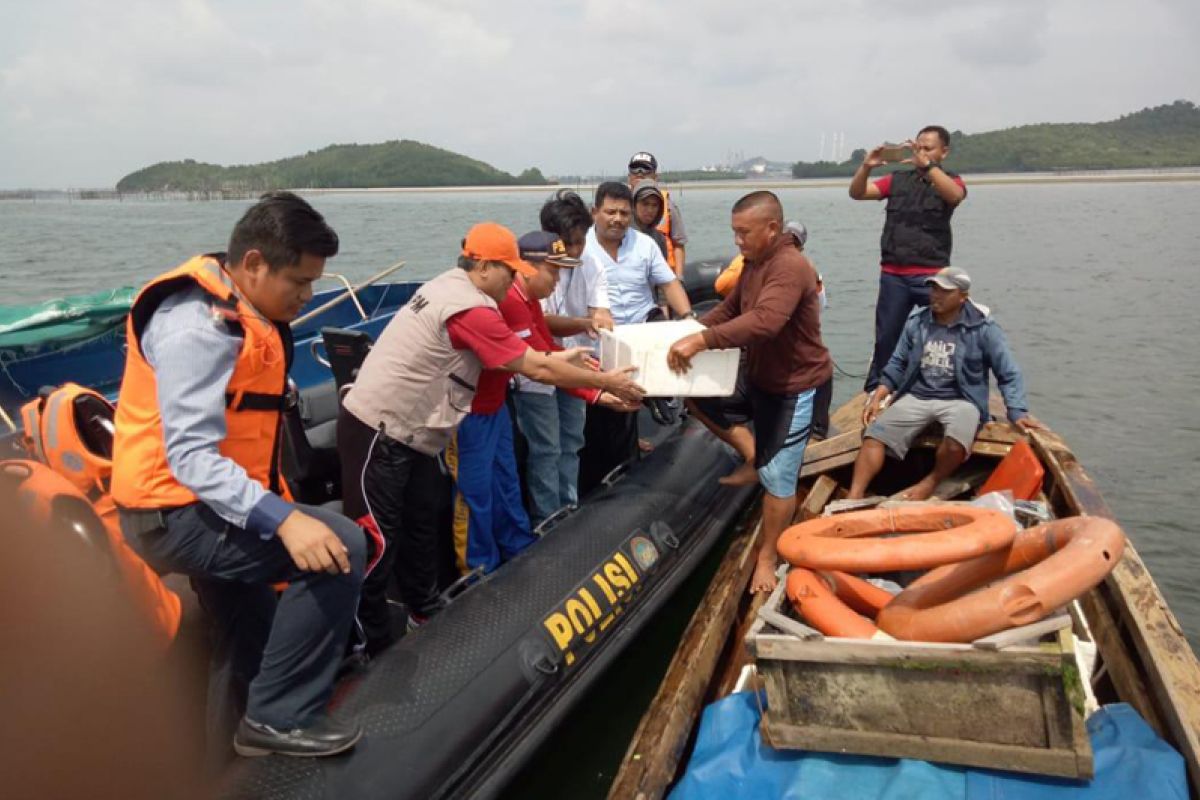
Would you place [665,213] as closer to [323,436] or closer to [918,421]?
[918,421]

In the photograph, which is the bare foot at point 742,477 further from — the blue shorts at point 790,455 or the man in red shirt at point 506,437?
the man in red shirt at point 506,437

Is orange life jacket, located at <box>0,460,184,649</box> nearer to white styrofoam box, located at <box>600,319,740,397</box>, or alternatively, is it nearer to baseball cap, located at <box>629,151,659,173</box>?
white styrofoam box, located at <box>600,319,740,397</box>

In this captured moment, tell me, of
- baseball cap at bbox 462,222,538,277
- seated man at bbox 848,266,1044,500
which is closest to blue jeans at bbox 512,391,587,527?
baseball cap at bbox 462,222,538,277

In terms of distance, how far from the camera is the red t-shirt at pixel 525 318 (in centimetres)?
371

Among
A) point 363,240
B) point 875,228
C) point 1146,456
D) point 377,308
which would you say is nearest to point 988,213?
point 875,228

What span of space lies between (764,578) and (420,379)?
2.06 meters

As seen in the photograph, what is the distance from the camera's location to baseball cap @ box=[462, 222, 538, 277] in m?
3.15

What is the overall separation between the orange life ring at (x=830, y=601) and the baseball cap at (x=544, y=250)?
1.72 m

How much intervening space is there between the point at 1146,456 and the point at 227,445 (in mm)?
9748

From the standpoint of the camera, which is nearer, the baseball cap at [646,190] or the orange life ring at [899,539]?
the orange life ring at [899,539]

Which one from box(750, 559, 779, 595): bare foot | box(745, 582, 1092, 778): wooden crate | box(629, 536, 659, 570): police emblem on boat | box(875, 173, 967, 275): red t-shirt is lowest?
box(750, 559, 779, 595): bare foot

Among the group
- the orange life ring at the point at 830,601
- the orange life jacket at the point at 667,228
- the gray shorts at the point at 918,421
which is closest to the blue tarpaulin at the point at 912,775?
the orange life ring at the point at 830,601

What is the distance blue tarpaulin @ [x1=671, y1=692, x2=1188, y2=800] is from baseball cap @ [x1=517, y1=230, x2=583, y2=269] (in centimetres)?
211

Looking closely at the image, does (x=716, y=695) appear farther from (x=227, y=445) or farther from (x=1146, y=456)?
(x=1146, y=456)
